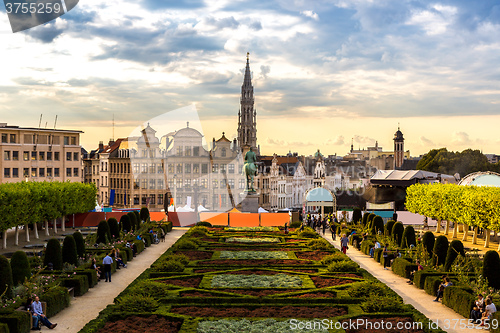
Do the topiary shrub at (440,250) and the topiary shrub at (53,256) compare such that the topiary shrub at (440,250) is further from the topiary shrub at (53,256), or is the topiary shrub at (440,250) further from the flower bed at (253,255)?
the topiary shrub at (53,256)

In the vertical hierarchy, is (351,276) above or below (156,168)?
below

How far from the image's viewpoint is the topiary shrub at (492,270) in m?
25.5

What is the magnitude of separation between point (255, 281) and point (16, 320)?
11.2 m

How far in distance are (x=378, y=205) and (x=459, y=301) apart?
191 feet

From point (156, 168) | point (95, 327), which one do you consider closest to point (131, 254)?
point (95, 327)

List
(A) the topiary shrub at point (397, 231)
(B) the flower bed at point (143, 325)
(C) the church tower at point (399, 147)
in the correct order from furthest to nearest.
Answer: (C) the church tower at point (399, 147) → (A) the topiary shrub at point (397, 231) → (B) the flower bed at point (143, 325)

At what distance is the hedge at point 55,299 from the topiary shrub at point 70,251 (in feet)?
25.2

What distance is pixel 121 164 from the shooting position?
118062 millimetres

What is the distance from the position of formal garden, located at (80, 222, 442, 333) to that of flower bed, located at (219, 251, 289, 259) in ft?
0.42

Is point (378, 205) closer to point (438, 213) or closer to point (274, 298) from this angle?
point (438, 213)

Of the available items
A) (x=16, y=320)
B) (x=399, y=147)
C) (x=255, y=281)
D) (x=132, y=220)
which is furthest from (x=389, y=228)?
(x=399, y=147)

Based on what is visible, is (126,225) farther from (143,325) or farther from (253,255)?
Answer: (143,325)

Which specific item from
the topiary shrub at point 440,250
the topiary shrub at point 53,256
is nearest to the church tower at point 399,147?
the topiary shrub at point 440,250

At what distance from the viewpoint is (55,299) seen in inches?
886
